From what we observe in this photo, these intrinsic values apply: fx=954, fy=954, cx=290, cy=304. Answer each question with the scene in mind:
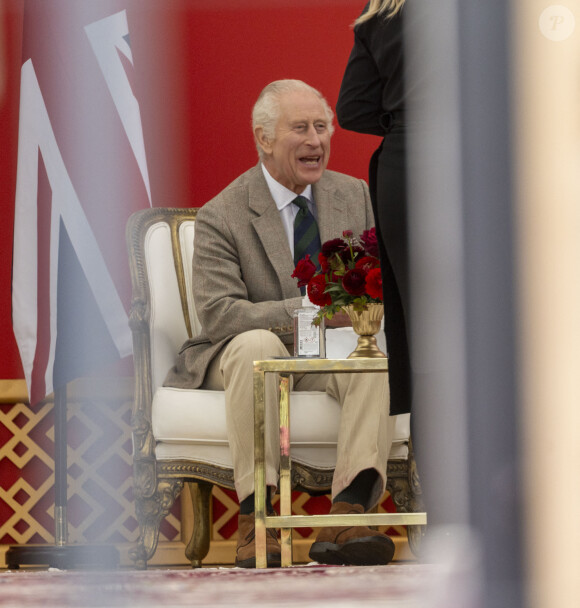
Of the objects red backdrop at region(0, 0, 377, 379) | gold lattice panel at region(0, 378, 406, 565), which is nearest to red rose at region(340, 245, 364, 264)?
red backdrop at region(0, 0, 377, 379)

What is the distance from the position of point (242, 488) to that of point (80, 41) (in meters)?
1.26

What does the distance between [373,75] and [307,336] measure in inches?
22.8

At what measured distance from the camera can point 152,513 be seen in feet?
5.53

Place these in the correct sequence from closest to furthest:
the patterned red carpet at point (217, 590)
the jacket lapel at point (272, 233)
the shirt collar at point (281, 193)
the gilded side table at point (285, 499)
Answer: the patterned red carpet at point (217, 590) < the gilded side table at point (285, 499) < the jacket lapel at point (272, 233) < the shirt collar at point (281, 193)

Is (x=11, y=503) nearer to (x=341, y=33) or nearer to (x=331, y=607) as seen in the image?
(x=341, y=33)

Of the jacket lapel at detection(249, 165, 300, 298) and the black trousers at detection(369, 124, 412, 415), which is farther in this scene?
the jacket lapel at detection(249, 165, 300, 298)

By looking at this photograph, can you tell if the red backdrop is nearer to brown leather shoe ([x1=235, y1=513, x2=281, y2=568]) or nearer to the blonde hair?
brown leather shoe ([x1=235, y1=513, x2=281, y2=568])

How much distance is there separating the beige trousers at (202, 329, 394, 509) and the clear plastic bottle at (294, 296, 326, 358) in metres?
0.08

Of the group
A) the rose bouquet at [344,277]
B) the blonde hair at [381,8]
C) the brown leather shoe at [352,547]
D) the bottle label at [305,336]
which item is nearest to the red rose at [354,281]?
the rose bouquet at [344,277]

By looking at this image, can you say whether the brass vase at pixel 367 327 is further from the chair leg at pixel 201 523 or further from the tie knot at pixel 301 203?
the chair leg at pixel 201 523

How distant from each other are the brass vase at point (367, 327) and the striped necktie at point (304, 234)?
0.88 feet

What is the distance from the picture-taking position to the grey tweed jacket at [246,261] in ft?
5.62

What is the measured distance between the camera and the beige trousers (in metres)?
1.55

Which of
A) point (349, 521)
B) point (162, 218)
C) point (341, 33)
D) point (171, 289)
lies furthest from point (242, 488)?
point (341, 33)
